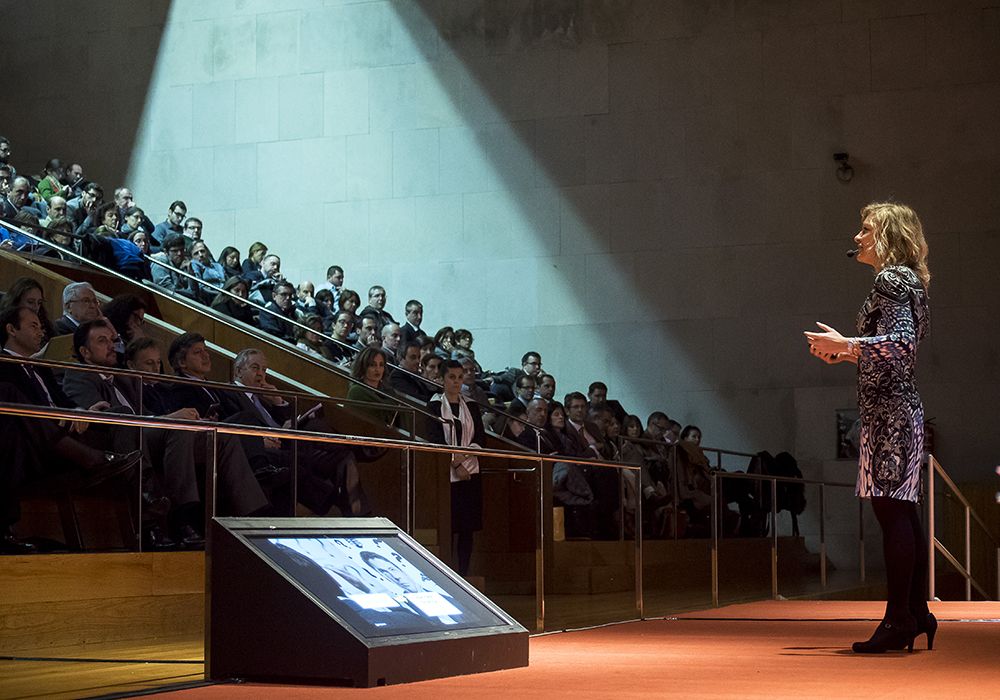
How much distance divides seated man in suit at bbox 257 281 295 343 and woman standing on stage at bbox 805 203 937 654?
851 centimetres

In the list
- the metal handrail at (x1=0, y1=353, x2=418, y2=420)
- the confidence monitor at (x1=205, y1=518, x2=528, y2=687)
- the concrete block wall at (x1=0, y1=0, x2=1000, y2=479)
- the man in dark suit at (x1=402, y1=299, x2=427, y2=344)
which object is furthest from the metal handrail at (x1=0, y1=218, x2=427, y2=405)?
the confidence monitor at (x1=205, y1=518, x2=528, y2=687)

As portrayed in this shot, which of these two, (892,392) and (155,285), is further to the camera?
(155,285)

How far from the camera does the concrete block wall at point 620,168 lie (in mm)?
16344

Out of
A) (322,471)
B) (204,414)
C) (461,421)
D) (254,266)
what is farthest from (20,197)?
(322,471)

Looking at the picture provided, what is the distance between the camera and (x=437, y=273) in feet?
59.9

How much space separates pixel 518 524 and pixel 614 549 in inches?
74.3

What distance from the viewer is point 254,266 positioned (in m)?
15.2

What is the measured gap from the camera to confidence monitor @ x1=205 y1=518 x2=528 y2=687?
4039 mm

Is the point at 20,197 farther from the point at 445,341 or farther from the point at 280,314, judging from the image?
the point at 445,341

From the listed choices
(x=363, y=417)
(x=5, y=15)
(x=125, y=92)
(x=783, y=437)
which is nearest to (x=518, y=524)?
(x=363, y=417)

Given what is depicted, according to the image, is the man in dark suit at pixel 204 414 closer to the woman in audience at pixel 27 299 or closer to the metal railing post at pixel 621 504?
the woman in audience at pixel 27 299

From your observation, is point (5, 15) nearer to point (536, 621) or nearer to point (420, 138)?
point (420, 138)

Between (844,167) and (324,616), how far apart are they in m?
13.5

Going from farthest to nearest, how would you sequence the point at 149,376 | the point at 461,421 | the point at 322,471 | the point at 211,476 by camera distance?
the point at 461,421, the point at 149,376, the point at 322,471, the point at 211,476
